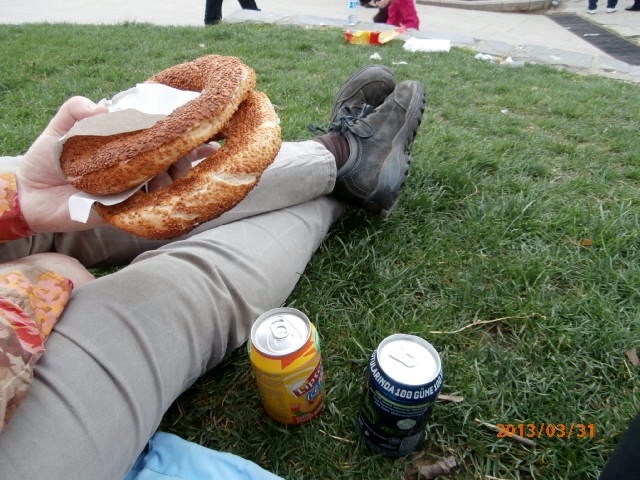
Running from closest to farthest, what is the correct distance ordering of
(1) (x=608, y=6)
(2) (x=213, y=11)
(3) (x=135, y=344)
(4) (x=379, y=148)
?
(3) (x=135, y=344)
(4) (x=379, y=148)
(2) (x=213, y=11)
(1) (x=608, y=6)

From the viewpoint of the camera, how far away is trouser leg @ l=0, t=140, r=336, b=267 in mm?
1526

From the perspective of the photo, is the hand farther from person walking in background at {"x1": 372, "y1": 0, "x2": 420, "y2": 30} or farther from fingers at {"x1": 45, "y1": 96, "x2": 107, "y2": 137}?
person walking in background at {"x1": 372, "y1": 0, "x2": 420, "y2": 30}

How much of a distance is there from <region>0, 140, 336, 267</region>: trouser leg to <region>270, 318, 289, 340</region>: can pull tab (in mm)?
550

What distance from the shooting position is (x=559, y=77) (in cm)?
483

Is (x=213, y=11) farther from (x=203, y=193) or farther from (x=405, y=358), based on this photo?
(x=405, y=358)

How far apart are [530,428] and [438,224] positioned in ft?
3.38

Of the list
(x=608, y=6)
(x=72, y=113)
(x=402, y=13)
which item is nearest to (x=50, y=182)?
(x=72, y=113)

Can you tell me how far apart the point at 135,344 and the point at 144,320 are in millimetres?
67

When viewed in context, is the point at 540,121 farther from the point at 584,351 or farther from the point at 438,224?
the point at 584,351

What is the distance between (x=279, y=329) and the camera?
119 cm

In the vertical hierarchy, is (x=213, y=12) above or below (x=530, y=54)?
above

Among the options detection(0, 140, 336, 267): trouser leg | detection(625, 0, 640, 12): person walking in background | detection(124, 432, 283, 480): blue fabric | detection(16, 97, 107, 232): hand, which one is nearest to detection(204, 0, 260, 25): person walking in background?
detection(0, 140, 336, 267): trouser leg
